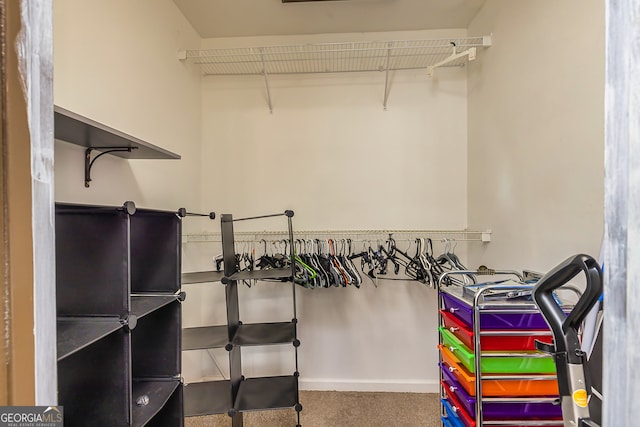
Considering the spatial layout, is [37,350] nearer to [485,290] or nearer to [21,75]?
[21,75]

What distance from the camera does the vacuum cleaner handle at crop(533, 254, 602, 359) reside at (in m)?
0.62

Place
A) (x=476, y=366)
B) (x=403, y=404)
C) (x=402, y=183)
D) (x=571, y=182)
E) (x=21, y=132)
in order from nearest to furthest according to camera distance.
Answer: (x=21, y=132) → (x=476, y=366) → (x=571, y=182) → (x=403, y=404) → (x=402, y=183)

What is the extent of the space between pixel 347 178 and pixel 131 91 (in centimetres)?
150

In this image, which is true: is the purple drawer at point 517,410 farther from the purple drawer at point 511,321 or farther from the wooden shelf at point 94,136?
the wooden shelf at point 94,136

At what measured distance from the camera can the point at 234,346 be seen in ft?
5.55

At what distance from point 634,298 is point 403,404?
2.18 m

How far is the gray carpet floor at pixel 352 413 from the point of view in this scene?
2.03 metres

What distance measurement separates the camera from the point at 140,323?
49.1 inches

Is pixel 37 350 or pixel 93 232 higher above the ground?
pixel 93 232

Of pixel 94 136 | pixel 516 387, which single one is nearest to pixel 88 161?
pixel 94 136

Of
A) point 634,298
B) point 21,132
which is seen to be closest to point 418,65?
point 634,298

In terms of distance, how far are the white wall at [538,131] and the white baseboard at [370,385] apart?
1.04 metres

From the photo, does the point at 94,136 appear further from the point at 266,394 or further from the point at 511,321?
the point at 511,321

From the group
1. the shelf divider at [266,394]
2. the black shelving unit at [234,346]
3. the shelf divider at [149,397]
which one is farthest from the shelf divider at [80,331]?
the shelf divider at [266,394]
